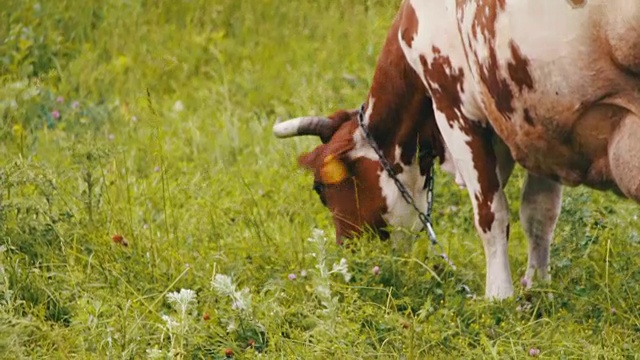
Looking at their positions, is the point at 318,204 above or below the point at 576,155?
below

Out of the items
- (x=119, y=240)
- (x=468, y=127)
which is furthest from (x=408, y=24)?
(x=119, y=240)

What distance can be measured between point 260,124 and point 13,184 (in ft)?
9.83

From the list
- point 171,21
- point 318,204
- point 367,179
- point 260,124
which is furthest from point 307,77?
point 367,179

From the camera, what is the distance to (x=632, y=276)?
6.06 m

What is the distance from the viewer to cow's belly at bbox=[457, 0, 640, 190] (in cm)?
492

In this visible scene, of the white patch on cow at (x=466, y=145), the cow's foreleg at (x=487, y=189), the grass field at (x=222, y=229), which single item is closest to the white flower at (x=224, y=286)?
the grass field at (x=222, y=229)

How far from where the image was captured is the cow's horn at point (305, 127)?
22.6 feet

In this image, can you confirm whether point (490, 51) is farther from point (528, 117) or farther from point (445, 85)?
point (445, 85)

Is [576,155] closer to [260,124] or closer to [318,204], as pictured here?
[318,204]

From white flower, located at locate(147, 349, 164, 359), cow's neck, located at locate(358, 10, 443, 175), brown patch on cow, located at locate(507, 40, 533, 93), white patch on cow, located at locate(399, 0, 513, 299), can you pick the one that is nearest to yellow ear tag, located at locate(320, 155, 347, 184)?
cow's neck, located at locate(358, 10, 443, 175)

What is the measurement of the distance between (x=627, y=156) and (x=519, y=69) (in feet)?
1.69

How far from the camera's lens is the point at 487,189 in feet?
20.2

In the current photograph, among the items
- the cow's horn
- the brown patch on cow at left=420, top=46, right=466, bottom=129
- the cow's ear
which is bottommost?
the cow's ear

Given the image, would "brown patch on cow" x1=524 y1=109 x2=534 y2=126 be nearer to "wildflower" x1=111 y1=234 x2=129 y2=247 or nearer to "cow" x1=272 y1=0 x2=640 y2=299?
"cow" x1=272 y1=0 x2=640 y2=299
